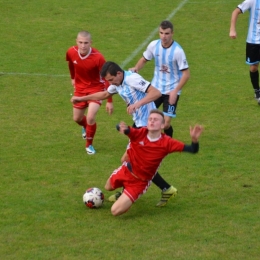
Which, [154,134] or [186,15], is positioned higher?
[154,134]

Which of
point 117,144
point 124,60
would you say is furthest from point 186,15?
point 117,144

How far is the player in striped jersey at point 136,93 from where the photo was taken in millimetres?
9625

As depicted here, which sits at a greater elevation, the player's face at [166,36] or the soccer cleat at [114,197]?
the player's face at [166,36]

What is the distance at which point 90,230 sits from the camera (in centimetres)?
880

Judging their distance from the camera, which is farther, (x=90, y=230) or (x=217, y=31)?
(x=217, y=31)

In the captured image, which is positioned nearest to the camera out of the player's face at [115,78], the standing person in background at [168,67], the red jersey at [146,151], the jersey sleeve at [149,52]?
the red jersey at [146,151]

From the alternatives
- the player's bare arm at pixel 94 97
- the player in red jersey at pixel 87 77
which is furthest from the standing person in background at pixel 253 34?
the player's bare arm at pixel 94 97

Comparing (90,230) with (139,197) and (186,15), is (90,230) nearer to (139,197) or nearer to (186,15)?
(139,197)

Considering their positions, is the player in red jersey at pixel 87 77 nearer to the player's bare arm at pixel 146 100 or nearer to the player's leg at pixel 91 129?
the player's leg at pixel 91 129

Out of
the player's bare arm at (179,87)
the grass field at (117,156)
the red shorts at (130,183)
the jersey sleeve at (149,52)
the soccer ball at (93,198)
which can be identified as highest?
the jersey sleeve at (149,52)

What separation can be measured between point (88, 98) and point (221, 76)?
6047mm

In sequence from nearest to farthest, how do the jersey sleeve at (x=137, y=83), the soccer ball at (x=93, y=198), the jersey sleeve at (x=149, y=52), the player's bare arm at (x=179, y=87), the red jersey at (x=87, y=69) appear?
the soccer ball at (x=93, y=198)
the jersey sleeve at (x=137, y=83)
the player's bare arm at (x=179, y=87)
the jersey sleeve at (x=149, y=52)
the red jersey at (x=87, y=69)

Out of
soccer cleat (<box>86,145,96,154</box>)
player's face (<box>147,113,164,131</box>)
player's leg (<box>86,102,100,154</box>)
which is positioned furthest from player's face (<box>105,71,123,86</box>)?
soccer cleat (<box>86,145,96,154</box>)

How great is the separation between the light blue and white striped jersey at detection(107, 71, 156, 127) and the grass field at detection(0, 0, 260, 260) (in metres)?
1.08
